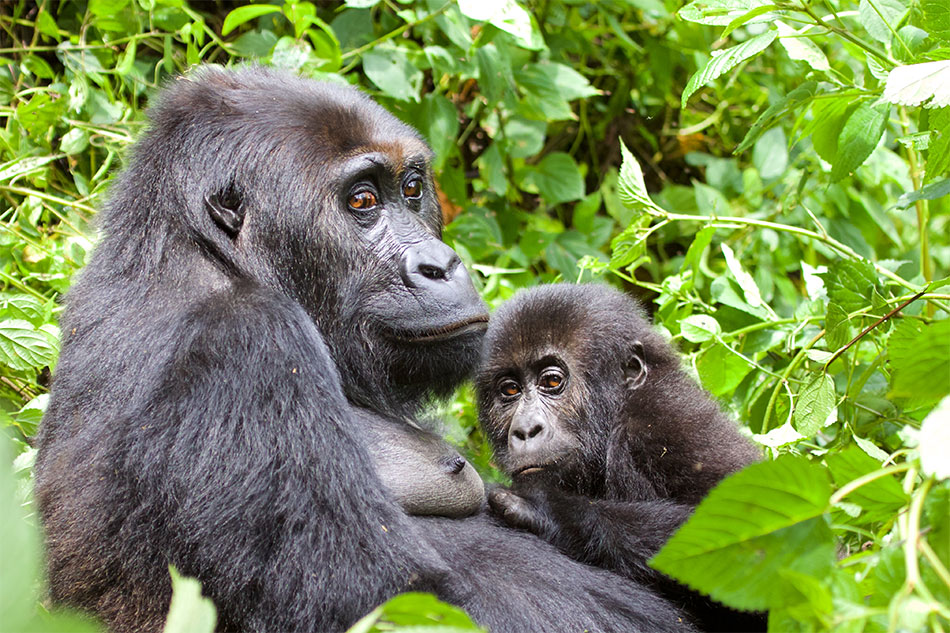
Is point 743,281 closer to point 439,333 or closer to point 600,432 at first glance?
point 600,432

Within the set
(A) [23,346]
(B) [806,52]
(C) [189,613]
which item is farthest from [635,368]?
(C) [189,613]

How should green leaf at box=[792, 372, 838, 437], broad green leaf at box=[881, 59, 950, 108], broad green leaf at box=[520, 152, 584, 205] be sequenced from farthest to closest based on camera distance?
1. broad green leaf at box=[520, 152, 584, 205]
2. green leaf at box=[792, 372, 838, 437]
3. broad green leaf at box=[881, 59, 950, 108]

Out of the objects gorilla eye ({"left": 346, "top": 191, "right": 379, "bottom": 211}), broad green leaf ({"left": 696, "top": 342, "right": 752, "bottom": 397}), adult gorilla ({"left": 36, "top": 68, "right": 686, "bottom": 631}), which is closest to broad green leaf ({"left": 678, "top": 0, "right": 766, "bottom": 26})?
adult gorilla ({"left": 36, "top": 68, "right": 686, "bottom": 631})

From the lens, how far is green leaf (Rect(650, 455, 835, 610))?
1.29 meters

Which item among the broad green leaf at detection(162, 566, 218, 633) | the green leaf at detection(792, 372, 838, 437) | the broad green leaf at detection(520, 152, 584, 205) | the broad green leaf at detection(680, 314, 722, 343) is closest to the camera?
the broad green leaf at detection(162, 566, 218, 633)

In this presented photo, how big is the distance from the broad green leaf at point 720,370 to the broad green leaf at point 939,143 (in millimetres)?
1044

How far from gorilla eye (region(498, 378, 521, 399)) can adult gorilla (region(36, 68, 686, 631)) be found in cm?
57

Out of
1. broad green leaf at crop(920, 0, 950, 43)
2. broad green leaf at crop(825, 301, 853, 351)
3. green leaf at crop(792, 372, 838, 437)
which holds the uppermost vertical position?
broad green leaf at crop(920, 0, 950, 43)

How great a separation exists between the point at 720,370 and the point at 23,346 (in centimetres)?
213

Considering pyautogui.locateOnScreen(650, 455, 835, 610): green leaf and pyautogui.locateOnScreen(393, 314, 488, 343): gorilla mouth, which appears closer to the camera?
pyautogui.locateOnScreen(650, 455, 835, 610): green leaf

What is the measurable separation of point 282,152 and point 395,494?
0.83 meters

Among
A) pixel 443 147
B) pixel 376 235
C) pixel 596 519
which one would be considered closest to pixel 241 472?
pixel 376 235

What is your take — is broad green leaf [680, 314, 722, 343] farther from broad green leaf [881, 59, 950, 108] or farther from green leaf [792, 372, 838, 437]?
broad green leaf [881, 59, 950, 108]

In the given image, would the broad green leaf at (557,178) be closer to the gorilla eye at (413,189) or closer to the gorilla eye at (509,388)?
the gorilla eye at (509,388)
